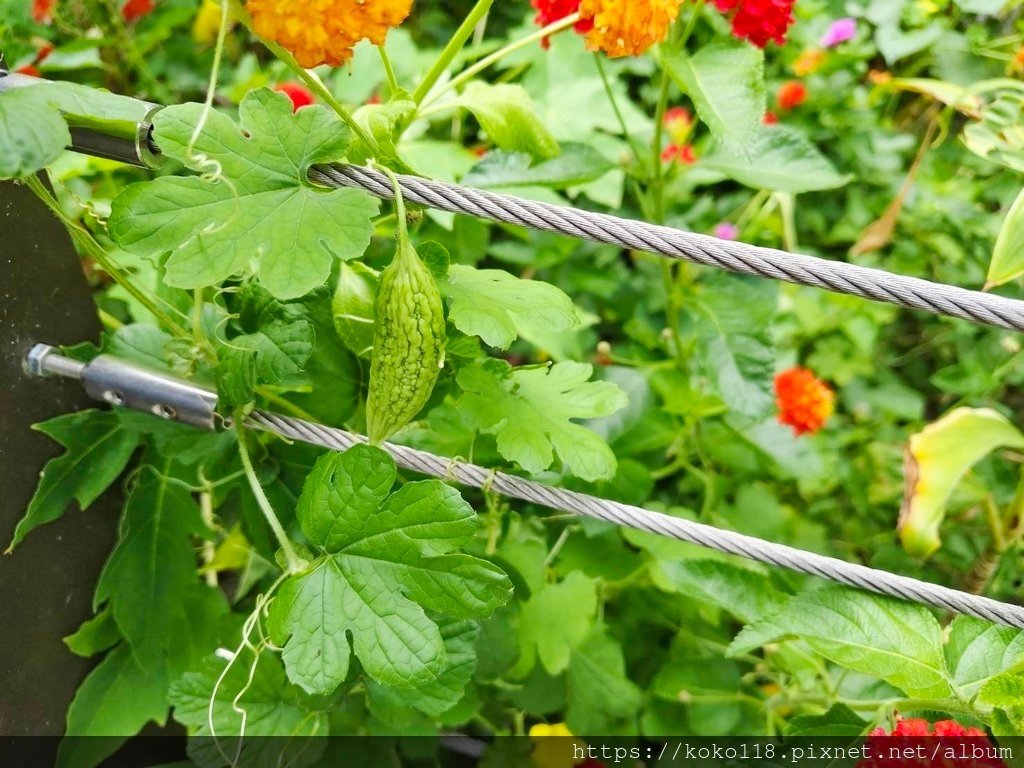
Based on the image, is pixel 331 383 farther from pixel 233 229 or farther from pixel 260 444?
pixel 233 229

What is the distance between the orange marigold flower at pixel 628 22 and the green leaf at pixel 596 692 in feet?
2.29

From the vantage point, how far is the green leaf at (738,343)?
3.23ft

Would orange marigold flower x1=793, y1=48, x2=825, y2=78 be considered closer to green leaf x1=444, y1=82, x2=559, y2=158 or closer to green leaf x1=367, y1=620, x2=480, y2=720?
green leaf x1=444, y1=82, x2=559, y2=158

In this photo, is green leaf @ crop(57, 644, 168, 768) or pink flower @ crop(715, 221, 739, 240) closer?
green leaf @ crop(57, 644, 168, 768)

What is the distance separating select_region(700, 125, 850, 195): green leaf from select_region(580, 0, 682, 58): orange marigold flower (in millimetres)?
342

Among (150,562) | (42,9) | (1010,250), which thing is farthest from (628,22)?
(42,9)

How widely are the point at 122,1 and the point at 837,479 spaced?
1.76 metres

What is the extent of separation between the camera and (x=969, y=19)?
1802 millimetres

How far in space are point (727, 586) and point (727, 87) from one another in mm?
526

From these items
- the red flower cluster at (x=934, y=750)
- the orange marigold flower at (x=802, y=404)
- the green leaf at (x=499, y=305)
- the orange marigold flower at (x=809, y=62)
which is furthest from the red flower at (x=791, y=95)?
the red flower cluster at (x=934, y=750)

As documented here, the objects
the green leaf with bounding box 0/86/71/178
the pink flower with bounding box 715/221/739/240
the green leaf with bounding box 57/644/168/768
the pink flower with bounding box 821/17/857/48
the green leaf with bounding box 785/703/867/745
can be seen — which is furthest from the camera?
the pink flower with bounding box 821/17/857/48

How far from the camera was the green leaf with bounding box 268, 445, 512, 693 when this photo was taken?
1.81ft

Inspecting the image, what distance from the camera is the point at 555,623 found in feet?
2.93

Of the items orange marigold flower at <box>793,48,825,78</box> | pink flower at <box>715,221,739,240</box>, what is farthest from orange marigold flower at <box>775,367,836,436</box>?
orange marigold flower at <box>793,48,825,78</box>
